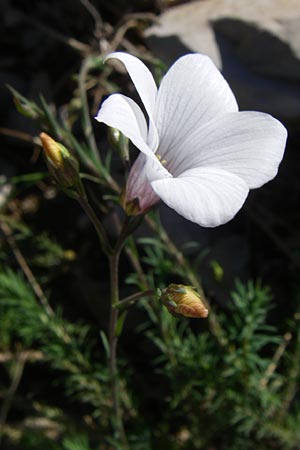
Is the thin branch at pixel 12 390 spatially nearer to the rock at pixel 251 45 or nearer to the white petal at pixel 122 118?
the rock at pixel 251 45

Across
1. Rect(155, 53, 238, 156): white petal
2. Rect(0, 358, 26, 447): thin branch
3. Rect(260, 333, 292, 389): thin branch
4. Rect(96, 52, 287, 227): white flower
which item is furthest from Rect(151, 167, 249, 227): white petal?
Rect(0, 358, 26, 447): thin branch

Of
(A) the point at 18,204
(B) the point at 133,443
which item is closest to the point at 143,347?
(B) the point at 133,443

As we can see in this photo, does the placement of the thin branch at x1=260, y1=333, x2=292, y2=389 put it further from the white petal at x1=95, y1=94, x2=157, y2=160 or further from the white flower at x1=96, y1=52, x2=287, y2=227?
the white petal at x1=95, y1=94, x2=157, y2=160

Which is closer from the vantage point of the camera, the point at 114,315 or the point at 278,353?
the point at 114,315

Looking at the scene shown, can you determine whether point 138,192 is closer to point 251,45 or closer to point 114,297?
point 114,297

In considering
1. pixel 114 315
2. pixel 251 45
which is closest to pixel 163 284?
pixel 114 315
